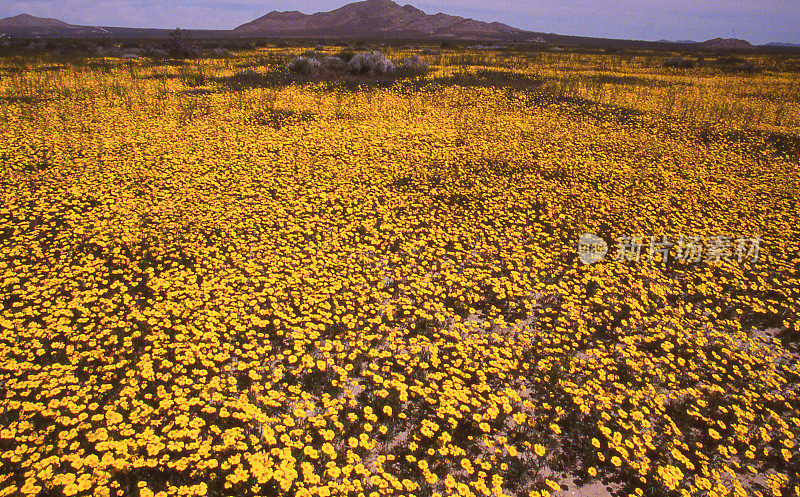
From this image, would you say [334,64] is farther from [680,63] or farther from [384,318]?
[680,63]

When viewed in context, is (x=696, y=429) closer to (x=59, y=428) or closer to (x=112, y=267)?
(x=59, y=428)

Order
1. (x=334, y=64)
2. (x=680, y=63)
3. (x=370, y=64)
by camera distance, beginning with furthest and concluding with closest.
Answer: (x=680, y=63) → (x=334, y=64) → (x=370, y=64)

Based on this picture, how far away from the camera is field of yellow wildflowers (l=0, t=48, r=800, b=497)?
4.86 meters

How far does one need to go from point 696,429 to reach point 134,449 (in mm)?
7274

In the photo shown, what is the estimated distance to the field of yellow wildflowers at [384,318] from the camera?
4.86 m

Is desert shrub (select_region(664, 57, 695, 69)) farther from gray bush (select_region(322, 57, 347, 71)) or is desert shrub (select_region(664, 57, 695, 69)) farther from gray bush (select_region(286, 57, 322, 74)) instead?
gray bush (select_region(286, 57, 322, 74))

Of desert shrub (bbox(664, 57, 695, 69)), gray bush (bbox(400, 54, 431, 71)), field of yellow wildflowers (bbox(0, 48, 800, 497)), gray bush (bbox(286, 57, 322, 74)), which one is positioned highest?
desert shrub (bbox(664, 57, 695, 69))

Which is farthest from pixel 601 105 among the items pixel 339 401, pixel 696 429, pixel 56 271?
pixel 56 271

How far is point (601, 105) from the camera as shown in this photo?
76.1 feet

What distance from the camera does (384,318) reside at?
7.25 meters

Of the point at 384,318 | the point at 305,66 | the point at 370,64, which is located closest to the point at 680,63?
the point at 370,64

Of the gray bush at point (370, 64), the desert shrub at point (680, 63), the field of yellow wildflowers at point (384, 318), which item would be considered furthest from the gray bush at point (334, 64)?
the desert shrub at point (680, 63)

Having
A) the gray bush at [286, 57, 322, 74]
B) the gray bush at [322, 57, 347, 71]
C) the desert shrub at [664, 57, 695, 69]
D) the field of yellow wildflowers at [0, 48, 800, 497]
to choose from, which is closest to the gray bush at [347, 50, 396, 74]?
the gray bush at [322, 57, 347, 71]

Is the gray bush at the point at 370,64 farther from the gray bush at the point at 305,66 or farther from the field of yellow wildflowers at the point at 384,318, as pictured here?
the field of yellow wildflowers at the point at 384,318
